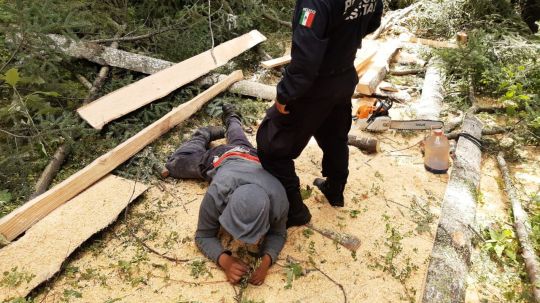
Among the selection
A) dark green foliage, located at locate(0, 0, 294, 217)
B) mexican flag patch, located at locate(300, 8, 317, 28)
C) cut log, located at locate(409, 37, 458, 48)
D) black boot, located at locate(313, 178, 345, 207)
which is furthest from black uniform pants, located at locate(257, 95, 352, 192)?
cut log, located at locate(409, 37, 458, 48)

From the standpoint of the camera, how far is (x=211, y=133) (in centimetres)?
418

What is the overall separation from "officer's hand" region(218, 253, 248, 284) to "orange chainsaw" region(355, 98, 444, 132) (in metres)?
2.57

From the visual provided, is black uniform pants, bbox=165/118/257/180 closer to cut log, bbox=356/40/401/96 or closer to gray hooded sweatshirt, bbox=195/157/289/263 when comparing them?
gray hooded sweatshirt, bbox=195/157/289/263

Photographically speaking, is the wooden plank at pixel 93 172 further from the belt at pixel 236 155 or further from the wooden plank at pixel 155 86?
the belt at pixel 236 155

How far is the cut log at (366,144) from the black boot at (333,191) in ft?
3.11

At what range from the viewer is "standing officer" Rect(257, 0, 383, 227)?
7.38 ft

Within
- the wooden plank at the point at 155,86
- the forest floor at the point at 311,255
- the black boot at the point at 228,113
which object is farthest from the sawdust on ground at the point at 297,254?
the wooden plank at the point at 155,86

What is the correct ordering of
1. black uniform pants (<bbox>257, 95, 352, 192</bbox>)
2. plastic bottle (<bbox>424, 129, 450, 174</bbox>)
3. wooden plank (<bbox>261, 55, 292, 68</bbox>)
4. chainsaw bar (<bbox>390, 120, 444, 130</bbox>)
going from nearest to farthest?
black uniform pants (<bbox>257, 95, 352, 192</bbox>), plastic bottle (<bbox>424, 129, 450, 174</bbox>), chainsaw bar (<bbox>390, 120, 444, 130</bbox>), wooden plank (<bbox>261, 55, 292, 68</bbox>)

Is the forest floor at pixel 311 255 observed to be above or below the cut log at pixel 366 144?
below

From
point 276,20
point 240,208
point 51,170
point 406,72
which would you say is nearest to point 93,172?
point 51,170

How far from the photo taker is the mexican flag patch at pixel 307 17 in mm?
2191

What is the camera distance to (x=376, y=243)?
3193mm

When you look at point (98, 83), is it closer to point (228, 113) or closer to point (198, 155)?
point (228, 113)

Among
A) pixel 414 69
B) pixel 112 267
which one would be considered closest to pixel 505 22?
pixel 414 69
